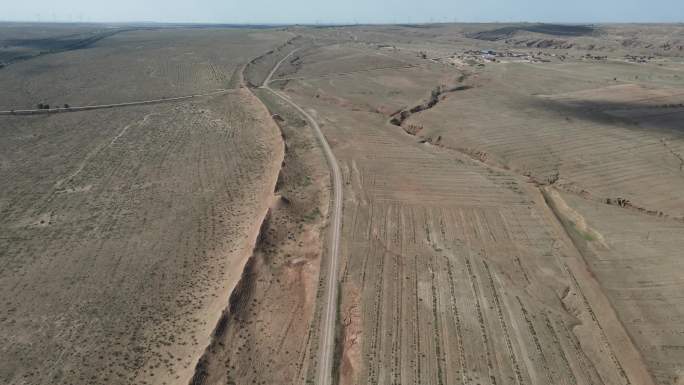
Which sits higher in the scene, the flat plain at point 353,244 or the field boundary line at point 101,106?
the field boundary line at point 101,106

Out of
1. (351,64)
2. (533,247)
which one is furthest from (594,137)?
(351,64)

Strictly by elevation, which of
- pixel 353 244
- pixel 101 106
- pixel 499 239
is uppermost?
pixel 101 106

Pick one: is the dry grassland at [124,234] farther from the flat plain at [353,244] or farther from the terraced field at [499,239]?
the terraced field at [499,239]

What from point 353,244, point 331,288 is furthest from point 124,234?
point 353,244

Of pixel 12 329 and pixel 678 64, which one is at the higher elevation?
pixel 678 64

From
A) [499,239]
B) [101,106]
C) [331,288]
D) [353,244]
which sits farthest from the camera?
[101,106]

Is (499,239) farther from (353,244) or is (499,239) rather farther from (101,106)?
(101,106)

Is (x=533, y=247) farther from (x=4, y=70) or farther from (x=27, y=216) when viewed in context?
(x=4, y=70)

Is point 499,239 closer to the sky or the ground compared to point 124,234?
closer to the sky

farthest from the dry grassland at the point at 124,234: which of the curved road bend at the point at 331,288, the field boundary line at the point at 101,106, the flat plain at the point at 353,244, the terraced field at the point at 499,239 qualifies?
the terraced field at the point at 499,239
